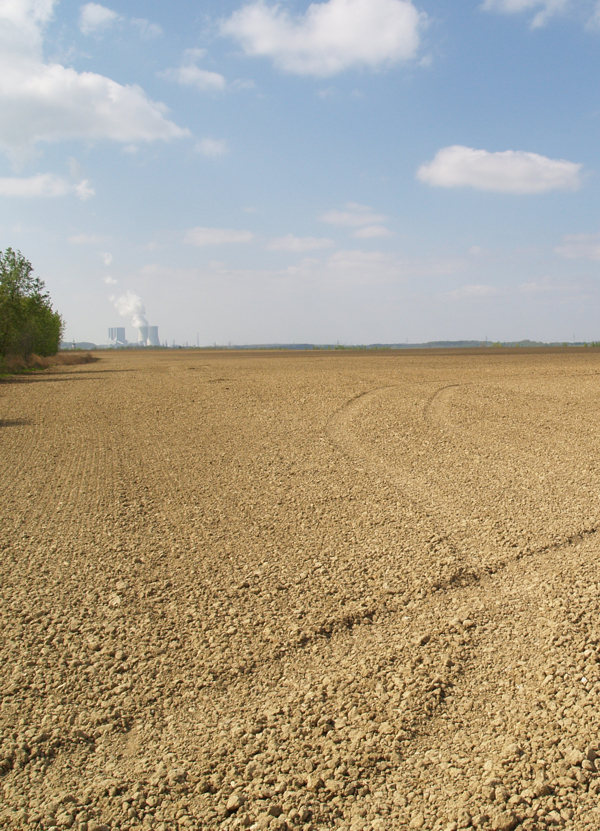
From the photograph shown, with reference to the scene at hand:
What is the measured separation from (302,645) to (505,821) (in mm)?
1654

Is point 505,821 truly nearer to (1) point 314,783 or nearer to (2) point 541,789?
(2) point 541,789

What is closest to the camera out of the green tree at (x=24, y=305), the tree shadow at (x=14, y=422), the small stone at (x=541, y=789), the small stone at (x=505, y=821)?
the small stone at (x=505, y=821)

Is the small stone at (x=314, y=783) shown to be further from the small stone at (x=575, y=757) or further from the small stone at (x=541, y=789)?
the small stone at (x=575, y=757)

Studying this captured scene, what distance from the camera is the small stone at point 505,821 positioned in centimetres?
239

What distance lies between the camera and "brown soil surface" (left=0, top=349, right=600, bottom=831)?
2.63m

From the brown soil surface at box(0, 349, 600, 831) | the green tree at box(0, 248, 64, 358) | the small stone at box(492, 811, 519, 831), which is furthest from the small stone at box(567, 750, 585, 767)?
the green tree at box(0, 248, 64, 358)

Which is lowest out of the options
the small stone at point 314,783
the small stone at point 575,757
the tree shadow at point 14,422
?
the small stone at point 314,783

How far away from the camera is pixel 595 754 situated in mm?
2766

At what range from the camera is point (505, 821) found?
241cm

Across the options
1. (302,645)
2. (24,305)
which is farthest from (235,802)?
(24,305)

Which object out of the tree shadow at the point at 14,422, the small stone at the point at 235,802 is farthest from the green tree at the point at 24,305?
the small stone at the point at 235,802

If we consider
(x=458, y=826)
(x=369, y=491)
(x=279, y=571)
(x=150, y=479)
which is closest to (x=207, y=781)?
(x=458, y=826)

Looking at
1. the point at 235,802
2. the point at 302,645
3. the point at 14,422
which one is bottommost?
the point at 235,802

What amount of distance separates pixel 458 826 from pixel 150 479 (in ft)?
20.7
